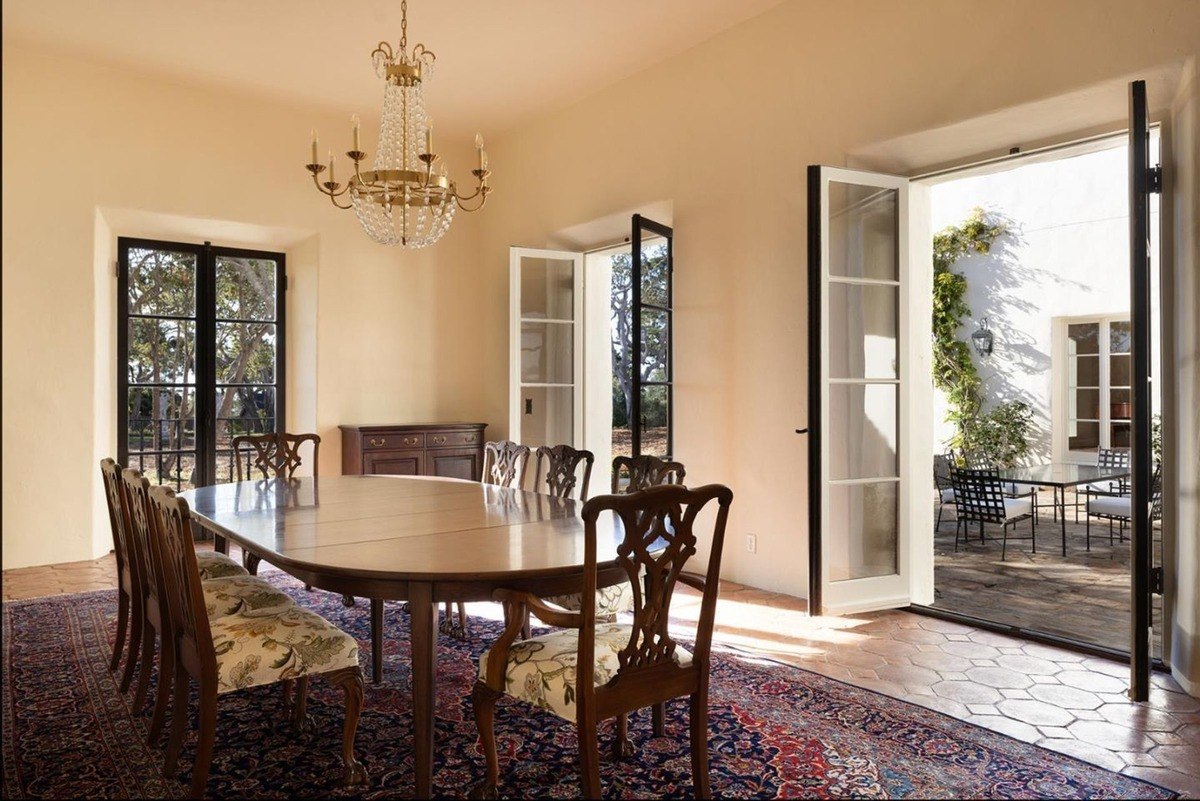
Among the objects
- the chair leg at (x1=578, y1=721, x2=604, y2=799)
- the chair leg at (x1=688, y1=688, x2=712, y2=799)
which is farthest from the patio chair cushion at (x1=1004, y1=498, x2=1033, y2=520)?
the chair leg at (x1=578, y1=721, x2=604, y2=799)

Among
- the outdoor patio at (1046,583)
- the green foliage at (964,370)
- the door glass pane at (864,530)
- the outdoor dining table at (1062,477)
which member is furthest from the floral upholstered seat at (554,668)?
the green foliage at (964,370)

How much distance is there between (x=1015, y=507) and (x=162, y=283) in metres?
6.62

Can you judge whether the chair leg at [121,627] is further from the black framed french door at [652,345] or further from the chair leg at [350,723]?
the black framed french door at [652,345]

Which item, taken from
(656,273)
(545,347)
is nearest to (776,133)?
(656,273)

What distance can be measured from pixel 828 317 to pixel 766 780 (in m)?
2.39

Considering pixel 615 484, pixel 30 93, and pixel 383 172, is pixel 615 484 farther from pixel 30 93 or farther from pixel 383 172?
pixel 30 93

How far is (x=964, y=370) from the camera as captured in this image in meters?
9.44

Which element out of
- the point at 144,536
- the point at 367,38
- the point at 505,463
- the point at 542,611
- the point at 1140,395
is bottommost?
the point at 542,611

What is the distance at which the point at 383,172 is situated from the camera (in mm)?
3623

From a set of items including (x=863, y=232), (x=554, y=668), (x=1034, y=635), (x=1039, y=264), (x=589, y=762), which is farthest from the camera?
(x=1039, y=264)

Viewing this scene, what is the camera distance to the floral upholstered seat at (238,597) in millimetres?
2873

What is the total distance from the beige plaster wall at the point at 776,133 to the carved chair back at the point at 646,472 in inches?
64.8

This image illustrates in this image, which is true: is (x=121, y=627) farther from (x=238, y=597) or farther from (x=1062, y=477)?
(x=1062, y=477)

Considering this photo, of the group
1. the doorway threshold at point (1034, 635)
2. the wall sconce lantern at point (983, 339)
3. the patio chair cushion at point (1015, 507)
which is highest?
the wall sconce lantern at point (983, 339)
